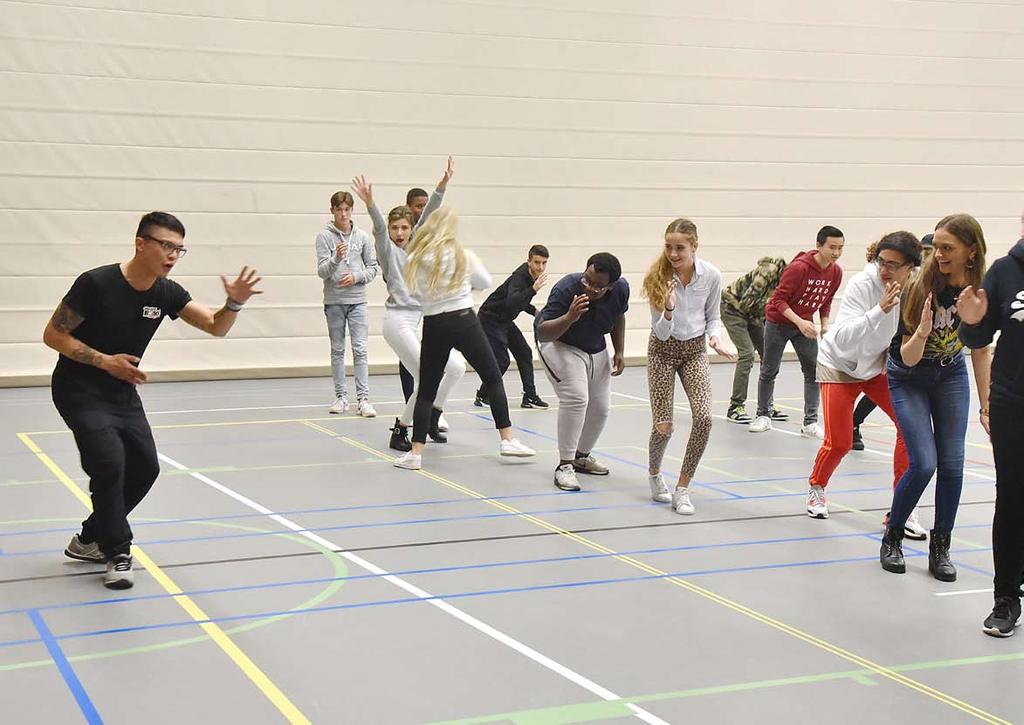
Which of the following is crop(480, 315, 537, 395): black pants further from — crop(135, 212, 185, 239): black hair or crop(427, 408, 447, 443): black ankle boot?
crop(135, 212, 185, 239): black hair

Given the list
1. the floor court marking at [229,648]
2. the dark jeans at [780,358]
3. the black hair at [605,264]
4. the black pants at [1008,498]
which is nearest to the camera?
the floor court marking at [229,648]

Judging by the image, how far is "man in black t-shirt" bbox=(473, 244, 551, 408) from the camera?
9.93 m

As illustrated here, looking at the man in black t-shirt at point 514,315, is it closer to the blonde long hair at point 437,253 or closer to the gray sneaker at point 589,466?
the blonde long hair at point 437,253

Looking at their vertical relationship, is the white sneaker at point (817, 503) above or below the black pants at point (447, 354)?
below

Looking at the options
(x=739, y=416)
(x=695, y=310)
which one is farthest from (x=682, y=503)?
(x=739, y=416)

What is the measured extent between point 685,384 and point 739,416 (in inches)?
160

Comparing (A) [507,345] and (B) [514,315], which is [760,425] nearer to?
(B) [514,315]

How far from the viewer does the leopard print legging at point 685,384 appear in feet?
22.6

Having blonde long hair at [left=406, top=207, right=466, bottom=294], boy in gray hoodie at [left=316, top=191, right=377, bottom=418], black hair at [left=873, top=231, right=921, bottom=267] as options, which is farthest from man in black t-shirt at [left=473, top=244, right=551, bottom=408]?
black hair at [left=873, top=231, right=921, bottom=267]

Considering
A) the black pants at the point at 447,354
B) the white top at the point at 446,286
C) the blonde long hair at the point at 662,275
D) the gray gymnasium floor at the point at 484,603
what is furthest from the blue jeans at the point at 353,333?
the blonde long hair at the point at 662,275

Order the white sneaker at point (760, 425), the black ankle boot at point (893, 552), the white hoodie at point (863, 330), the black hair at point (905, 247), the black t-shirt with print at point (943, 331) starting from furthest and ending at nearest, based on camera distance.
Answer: the white sneaker at point (760, 425)
the white hoodie at point (863, 330)
the black hair at point (905, 247)
the black ankle boot at point (893, 552)
the black t-shirt with print at point (943, 331)

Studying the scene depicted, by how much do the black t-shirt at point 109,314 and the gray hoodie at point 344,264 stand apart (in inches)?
206

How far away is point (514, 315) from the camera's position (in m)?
10.9

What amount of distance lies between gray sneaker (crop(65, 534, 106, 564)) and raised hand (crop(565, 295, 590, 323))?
299cm
